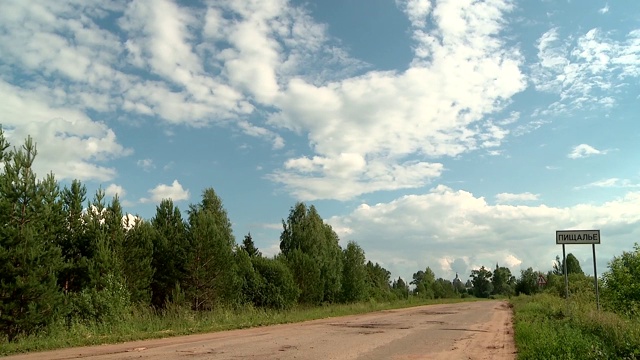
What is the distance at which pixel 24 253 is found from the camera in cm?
1884

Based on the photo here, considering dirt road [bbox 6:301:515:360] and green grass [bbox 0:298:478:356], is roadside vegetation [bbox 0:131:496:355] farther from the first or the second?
dirt road [bbox 6:301:515:360]

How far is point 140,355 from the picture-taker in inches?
478

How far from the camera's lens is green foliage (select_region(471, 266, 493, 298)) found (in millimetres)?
129950

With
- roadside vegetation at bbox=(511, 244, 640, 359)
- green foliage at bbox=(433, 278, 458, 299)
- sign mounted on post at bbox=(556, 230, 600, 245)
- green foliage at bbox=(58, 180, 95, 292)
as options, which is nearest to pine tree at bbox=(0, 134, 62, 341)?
green foliage at bbox=(58, 180, 95, 292)

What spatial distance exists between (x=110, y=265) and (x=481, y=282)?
403ft

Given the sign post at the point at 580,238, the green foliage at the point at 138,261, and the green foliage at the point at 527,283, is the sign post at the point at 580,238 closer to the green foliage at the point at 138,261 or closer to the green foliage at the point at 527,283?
the green foliage at the point at 138,261

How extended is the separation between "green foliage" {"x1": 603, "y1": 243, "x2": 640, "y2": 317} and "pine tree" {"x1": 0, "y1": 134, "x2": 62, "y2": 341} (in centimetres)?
2440

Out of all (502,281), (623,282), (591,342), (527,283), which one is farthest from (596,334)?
(502,281)

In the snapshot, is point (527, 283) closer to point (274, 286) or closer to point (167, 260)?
point (274, 286)

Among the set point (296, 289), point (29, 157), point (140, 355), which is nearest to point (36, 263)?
point (29, 157)

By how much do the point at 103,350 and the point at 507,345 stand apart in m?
12.2

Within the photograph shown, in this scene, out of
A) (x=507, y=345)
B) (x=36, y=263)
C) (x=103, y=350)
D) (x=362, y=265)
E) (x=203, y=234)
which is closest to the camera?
(x=103, y=350)

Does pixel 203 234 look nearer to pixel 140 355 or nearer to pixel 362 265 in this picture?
pixel 140 355

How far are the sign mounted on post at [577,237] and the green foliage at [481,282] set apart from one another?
120 meters
